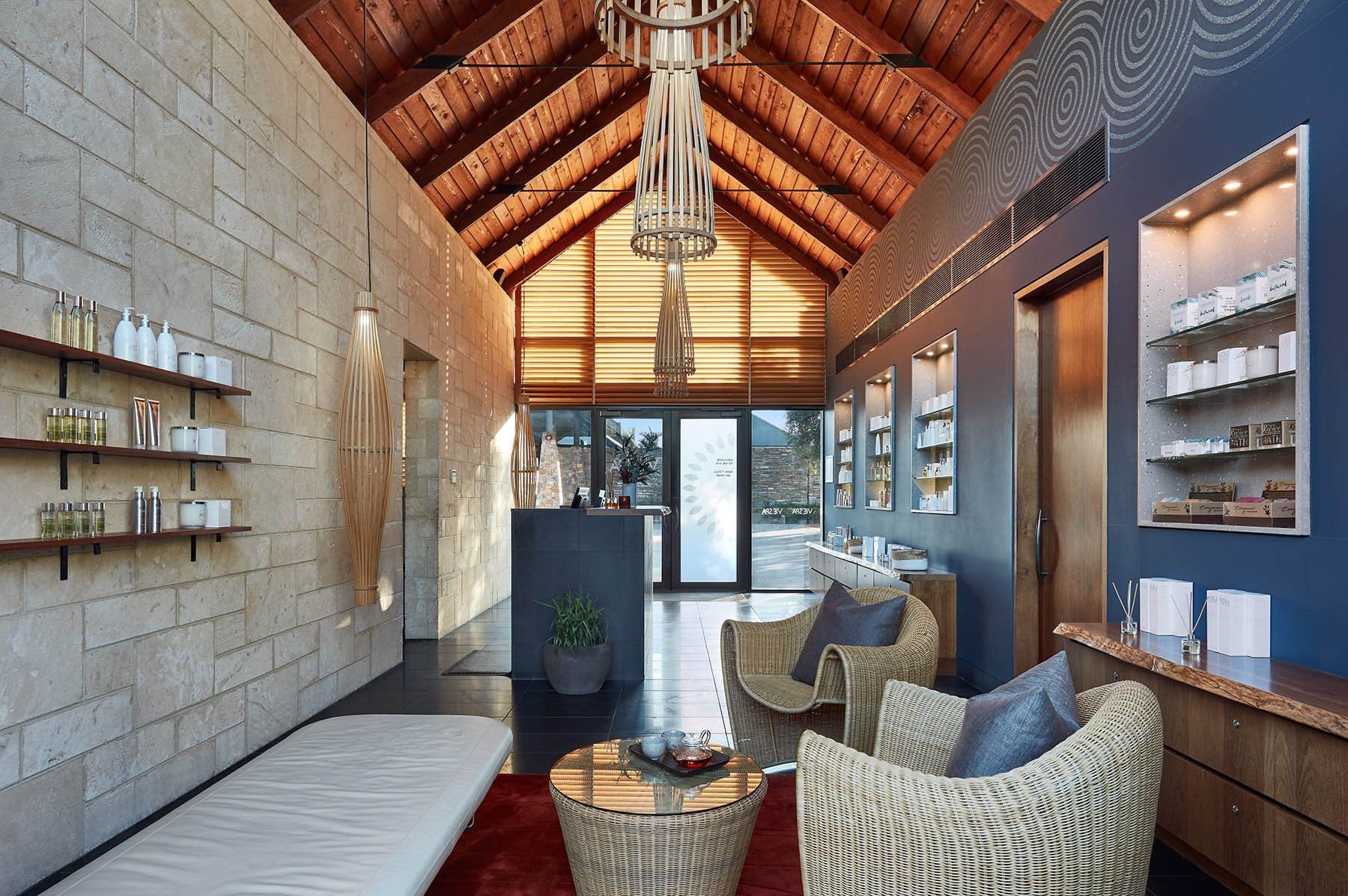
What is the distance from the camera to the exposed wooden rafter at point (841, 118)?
7535 millimetres

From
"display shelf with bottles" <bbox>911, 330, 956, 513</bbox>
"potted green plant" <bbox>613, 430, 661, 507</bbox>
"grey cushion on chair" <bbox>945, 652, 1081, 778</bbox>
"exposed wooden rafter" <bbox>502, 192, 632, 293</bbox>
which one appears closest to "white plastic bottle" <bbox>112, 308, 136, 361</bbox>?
"grey cushion on chair" <bbox>945, 652, 1081, 778</bbox>

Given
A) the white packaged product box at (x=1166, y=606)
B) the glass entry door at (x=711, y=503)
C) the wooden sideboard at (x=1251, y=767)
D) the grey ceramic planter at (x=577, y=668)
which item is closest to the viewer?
the wooden sideboard at (x=1251, y=767)

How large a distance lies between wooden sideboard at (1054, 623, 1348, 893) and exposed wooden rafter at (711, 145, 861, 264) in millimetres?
7666

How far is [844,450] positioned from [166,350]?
7.98 m

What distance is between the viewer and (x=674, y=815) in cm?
235

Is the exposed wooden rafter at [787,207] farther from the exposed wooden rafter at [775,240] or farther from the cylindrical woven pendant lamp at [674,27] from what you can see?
the cylindrical woven pendant lamp at [674,27]

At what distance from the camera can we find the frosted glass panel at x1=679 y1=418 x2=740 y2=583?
37.1 feet


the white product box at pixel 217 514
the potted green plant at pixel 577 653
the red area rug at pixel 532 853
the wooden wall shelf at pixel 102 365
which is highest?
the wooden wall shelf at pixel 102 365

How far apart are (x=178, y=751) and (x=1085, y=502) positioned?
14.2 feet

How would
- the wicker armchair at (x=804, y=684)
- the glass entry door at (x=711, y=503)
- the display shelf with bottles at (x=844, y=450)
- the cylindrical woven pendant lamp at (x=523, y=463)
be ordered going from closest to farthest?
the wicker armchair at (x=804, y=684)
the cylindrical woven pendant lamp at (x=523, y=463)
the display shelf with bottles at (x=844, y=450)
the glass entry door at (x=711, y=503)

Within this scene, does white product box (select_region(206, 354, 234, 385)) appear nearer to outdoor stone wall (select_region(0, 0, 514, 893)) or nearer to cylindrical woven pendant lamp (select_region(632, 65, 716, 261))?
outdoor stone wall (select_region(0, 0, 514, 893))

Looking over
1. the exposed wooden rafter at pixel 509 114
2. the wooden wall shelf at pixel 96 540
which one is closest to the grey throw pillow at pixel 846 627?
the wooden wall shelf at pixel 96 540

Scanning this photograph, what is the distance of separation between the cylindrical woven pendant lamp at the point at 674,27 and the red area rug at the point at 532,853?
2.57 meters

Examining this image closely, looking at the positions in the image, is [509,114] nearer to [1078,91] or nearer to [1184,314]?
[1078,91]
